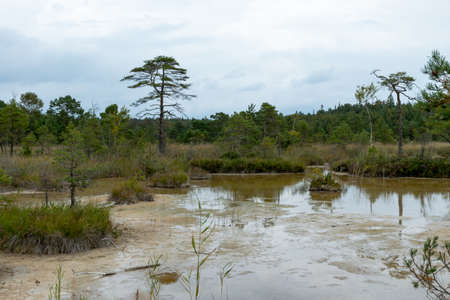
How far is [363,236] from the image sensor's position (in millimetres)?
7922

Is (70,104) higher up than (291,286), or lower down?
higher up

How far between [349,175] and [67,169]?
17.1 m

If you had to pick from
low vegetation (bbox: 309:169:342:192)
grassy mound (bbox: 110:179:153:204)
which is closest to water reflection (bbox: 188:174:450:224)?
low vegetation (bbox: 309:169:342:192)

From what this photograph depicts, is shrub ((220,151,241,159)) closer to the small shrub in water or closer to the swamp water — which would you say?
the swamp water

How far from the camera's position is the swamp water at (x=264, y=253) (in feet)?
17.1

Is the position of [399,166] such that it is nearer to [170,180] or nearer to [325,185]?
[325,185]

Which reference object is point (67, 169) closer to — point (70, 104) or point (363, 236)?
point (363, 236)

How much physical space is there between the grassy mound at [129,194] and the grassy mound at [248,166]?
13.2 metres

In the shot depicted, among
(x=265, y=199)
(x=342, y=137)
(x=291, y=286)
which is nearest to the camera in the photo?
(x=291, y=286)

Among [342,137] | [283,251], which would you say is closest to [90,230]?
[283,251]

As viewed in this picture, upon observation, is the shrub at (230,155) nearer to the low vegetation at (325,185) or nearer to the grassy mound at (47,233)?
the low vegetation at (325,185)

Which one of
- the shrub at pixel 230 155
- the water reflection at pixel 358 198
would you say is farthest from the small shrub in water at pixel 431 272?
the shrub at pixel 230 155

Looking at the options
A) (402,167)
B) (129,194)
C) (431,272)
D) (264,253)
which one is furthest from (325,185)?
(431,272)

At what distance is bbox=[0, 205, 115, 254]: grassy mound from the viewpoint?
6.64 meters
